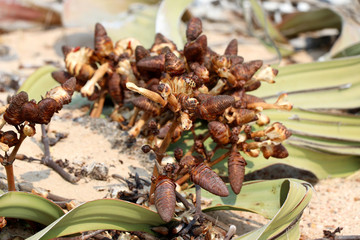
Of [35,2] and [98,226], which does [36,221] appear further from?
[35,2]

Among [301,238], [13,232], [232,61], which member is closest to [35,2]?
[232,61]

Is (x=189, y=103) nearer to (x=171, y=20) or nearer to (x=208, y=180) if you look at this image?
(x=208, y=180)

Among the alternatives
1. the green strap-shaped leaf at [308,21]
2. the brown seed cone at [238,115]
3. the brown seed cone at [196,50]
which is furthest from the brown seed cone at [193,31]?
the green strap-shaped leaf at [308,21]

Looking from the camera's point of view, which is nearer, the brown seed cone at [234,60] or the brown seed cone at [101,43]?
the brown seed cone at [234,60]

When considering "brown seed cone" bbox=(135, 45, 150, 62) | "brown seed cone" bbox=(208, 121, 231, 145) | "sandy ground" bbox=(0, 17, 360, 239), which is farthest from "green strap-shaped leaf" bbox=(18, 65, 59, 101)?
"brown seed cone" bbox=(208, 121, 231, 145)

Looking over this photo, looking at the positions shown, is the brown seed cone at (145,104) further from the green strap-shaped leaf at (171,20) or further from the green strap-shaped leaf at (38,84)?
the green strap-shaped leaf at (171,20)
